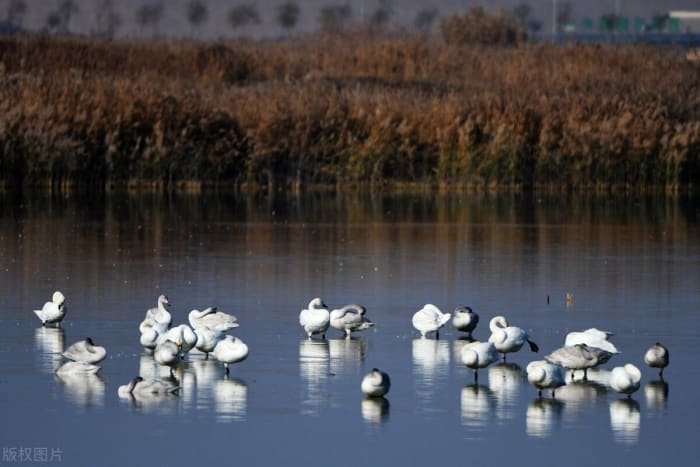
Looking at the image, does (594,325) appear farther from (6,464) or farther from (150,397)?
(6,464)

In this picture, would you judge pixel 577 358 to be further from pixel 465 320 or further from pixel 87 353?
pixel 87 353

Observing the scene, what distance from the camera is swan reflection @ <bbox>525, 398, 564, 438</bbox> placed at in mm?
10625

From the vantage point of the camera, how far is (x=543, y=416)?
36.2ft

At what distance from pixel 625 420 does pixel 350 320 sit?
365 cm

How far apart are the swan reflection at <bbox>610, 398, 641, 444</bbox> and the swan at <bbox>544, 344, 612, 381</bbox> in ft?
1.95

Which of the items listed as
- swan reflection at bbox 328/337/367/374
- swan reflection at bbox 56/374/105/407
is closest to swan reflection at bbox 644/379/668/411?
swan reflection at bbox 328/337/367/374

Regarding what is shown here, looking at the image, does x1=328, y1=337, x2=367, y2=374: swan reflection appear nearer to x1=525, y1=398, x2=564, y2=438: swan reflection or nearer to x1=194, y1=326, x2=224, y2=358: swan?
x1=194, y1=326, x2=224, y2=358: swan

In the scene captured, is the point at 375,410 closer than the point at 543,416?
No

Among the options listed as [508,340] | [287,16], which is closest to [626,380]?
[508,340]

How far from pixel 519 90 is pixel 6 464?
30066mm

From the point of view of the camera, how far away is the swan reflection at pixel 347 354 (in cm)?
1271

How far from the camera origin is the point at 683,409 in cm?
1131

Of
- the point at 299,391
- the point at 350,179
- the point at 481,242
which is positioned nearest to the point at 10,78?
the point at 350,179

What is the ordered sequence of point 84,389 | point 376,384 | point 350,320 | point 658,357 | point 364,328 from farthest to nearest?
point 364,328 < point 350,320 < point 658,357 < point 84,389 < point 376,384
